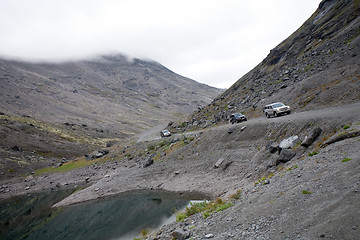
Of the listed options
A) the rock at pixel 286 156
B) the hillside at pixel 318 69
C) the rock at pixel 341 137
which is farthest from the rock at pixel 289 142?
the hillside at pixel 318 69

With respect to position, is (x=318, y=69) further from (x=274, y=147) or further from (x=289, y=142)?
(x=289, y=142)

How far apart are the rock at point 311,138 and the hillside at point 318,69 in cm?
1354

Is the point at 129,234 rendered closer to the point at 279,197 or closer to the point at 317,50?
the point at 279,197

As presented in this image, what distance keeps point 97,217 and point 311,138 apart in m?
28.1

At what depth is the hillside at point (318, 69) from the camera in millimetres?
36447

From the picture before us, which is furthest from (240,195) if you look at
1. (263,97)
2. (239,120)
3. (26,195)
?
(26,195)

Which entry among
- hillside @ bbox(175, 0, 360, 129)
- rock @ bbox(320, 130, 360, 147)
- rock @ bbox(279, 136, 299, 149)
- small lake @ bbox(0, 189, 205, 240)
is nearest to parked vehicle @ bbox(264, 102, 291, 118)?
hillside @ bbox(175, 0, 360, 129)

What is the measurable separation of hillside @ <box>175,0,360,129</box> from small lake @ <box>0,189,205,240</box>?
25.8 metres

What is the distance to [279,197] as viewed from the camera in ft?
44.4

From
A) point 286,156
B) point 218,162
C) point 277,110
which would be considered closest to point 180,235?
point 286,156

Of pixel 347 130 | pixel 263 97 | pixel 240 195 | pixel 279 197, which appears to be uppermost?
pixel 263 97

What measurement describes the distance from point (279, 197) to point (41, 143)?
9605 cm

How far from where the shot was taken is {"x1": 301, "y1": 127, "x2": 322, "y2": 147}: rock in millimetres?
20891

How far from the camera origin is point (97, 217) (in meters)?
32.0
